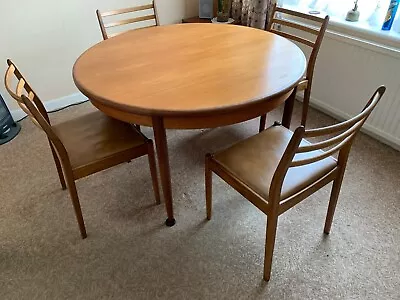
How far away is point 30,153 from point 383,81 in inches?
92.2

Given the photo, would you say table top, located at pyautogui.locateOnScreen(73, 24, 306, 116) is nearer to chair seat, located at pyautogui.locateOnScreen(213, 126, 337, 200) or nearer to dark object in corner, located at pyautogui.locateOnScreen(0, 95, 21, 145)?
chair seat, located at pyautogui.locateOnScreen(213, 126, 337, 200)

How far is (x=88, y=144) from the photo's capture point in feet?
5.32

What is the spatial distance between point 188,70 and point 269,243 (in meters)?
0.84

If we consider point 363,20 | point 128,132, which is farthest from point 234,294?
point 363,20

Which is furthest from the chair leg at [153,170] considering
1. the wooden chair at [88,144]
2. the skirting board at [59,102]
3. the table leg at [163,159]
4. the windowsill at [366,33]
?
the windowsill at [366,33]

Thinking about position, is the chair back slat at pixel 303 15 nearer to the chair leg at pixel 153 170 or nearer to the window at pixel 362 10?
the window at pixel 362 10

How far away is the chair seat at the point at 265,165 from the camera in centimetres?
134

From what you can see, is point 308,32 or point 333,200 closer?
point 333,200

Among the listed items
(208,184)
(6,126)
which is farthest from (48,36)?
(208,184)

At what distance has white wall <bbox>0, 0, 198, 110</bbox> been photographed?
239 cm

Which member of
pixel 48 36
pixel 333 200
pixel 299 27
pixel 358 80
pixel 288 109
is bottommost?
pixel 333 200

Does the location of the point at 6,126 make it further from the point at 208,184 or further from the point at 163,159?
the point at 208,184

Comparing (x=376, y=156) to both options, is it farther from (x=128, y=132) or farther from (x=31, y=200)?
(x=31, y=200)

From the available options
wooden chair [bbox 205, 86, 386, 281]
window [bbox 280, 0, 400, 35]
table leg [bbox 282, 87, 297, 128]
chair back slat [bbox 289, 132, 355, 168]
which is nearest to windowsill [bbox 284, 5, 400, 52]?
window [bbox 280, 0, 400, 35]
